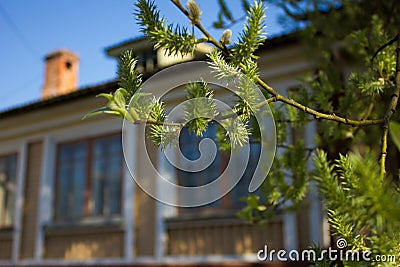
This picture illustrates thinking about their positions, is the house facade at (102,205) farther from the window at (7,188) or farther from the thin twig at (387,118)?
the thin twig at (387,118)

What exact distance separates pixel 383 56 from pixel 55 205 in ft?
28.5

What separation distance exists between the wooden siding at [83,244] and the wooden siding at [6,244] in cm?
99

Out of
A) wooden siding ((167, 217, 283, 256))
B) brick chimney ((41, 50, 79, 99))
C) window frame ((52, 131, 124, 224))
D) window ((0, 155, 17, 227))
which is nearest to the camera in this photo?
wooden siding ((167, 217, 283, 256))

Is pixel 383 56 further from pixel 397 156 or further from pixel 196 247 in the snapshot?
pixel 196 247

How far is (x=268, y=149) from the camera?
7.45 ft

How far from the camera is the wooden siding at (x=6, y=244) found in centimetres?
1033

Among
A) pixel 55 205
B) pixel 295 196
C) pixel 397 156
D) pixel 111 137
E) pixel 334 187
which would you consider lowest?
pixel 334 187

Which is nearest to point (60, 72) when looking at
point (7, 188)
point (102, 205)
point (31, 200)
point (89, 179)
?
point (7, 188)

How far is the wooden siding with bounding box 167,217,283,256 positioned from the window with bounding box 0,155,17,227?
159 inches

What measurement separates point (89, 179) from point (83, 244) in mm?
1140

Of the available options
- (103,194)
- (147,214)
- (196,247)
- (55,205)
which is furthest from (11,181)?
(196,247)

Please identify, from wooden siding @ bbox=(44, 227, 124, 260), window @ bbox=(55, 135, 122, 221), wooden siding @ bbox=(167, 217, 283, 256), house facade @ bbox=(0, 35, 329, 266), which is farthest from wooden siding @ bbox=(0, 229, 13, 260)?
wooden siding @ bbox=(167, 217, 283, 256)

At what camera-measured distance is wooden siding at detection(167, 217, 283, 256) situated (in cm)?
731

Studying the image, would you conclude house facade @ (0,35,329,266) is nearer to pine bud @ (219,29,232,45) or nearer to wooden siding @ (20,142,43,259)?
wooden siding @ (20,142,43,259)
